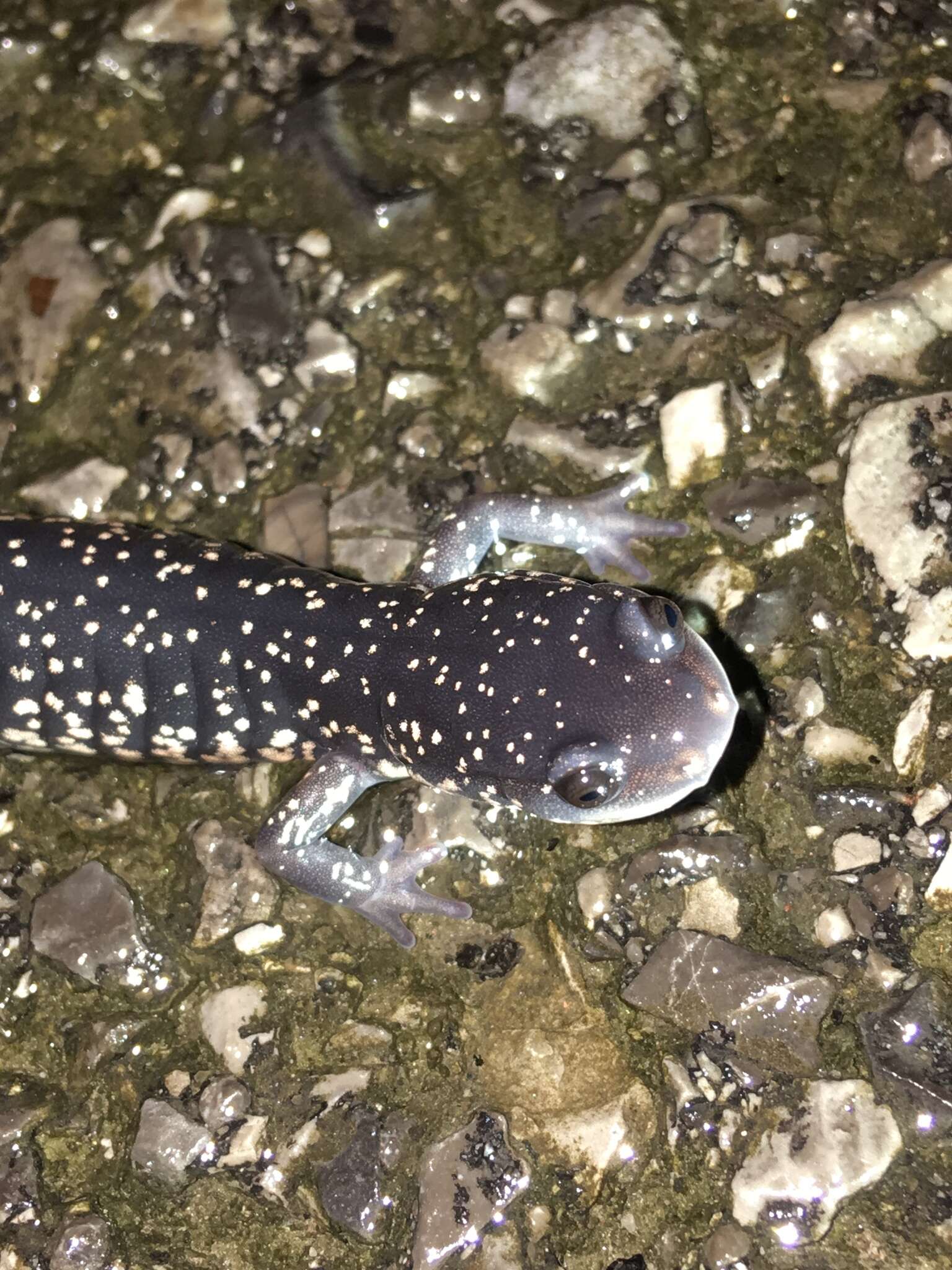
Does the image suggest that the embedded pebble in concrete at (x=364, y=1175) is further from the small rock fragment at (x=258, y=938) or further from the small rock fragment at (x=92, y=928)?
the small rock fragment at (x=92, y=928)

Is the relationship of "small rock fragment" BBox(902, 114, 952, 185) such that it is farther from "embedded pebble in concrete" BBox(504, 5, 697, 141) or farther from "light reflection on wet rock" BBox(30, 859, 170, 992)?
"light reflection on wet rock" BBox(30, 859, 170, 992)

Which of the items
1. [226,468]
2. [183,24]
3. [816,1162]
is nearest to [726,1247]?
[816,1162]

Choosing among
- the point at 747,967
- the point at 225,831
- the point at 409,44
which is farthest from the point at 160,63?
the point at 747,967

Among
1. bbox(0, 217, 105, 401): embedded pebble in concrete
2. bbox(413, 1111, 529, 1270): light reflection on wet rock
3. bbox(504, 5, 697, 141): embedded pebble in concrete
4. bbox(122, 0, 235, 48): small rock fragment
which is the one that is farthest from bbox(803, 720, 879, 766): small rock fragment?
bbox(122, 0, 235, 48): small rock fragment

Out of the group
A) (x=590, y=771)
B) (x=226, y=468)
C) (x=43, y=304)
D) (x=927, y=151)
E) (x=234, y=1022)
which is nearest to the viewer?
(x=590, y=771)

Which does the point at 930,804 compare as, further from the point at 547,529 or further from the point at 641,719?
the point at 547,529

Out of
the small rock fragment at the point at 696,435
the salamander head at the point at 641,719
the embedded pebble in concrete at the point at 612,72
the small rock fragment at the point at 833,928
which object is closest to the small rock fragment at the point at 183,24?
the embedded pebble in concrete at the point at 612,72
